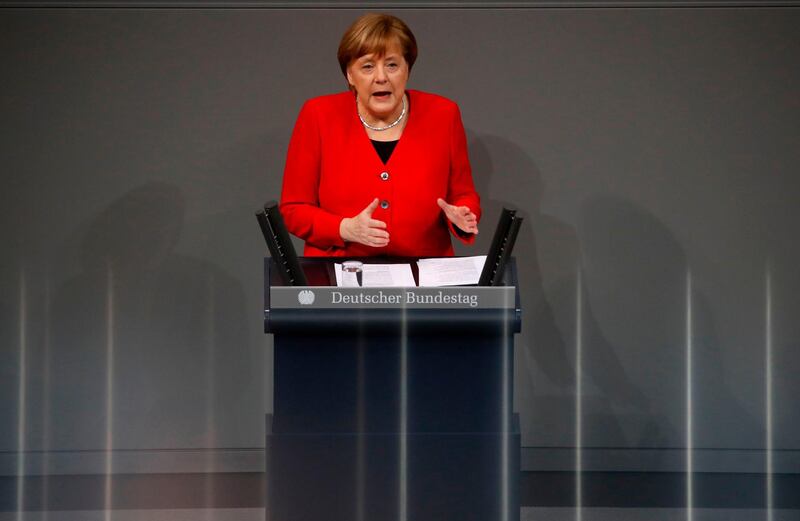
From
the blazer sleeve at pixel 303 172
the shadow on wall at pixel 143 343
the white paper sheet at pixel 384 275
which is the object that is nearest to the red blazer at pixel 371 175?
the blazer sleeve at pixel 303 172

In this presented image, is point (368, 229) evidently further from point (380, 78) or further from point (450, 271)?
point (380, 78)

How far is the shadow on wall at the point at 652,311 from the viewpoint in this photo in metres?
4.49

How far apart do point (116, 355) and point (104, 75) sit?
1.20 m

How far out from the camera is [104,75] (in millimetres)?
4434

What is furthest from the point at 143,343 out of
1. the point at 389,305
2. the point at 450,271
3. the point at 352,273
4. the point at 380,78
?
the point at 389,305

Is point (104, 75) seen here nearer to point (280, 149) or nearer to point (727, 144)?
point (280, 149)

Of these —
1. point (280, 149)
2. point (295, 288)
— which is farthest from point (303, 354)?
point (280, 149)

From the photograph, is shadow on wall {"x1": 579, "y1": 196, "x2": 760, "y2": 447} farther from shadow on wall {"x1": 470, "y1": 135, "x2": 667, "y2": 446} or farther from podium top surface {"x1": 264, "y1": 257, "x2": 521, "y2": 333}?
podium top surface {"x1": 264, "y1": 257, "x2": 521, "y2": 333}

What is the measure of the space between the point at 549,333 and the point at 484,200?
0.64m

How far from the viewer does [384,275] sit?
2609 millimetres

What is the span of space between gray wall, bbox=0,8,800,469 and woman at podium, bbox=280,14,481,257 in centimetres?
124

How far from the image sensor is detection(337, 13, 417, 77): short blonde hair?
2979 mm

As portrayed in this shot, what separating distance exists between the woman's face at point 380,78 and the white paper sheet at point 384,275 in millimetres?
627

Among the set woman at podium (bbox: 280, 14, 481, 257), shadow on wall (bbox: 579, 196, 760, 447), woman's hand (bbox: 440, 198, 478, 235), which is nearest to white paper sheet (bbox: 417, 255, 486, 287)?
woman's hand (bbox: 440, 198, 478, 235)
